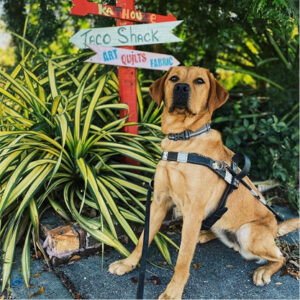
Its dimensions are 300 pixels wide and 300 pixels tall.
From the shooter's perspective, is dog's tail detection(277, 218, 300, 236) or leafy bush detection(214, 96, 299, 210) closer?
dog's tail detection(277, 218, 300, 236)

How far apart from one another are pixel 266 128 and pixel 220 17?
Answer: 54.4 inches

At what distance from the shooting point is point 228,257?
2.66m

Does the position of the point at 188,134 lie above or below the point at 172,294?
above

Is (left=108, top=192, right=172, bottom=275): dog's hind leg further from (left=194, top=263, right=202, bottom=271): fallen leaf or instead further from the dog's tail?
the dog's tail

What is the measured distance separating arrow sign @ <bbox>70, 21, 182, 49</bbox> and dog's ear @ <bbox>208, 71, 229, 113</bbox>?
33.0 inches

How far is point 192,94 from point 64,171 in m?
1.33

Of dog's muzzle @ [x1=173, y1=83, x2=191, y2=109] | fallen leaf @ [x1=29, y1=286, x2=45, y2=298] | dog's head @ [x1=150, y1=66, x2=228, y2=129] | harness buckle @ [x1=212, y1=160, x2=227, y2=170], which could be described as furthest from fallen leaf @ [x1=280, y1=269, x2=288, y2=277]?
fallen leaf @ [x1=29, y1=286, x2=45, y2=298]

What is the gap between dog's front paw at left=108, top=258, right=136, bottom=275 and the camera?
2.36 m

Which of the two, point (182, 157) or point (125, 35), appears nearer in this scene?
point (182, 157)

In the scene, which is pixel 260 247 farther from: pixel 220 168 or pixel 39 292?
pixel 39 292

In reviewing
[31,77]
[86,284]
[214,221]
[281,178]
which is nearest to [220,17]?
[281,178]

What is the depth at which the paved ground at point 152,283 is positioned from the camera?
86.0 inches

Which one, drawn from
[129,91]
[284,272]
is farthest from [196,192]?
[129,91]

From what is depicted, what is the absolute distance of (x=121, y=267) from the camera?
93.4 inches
